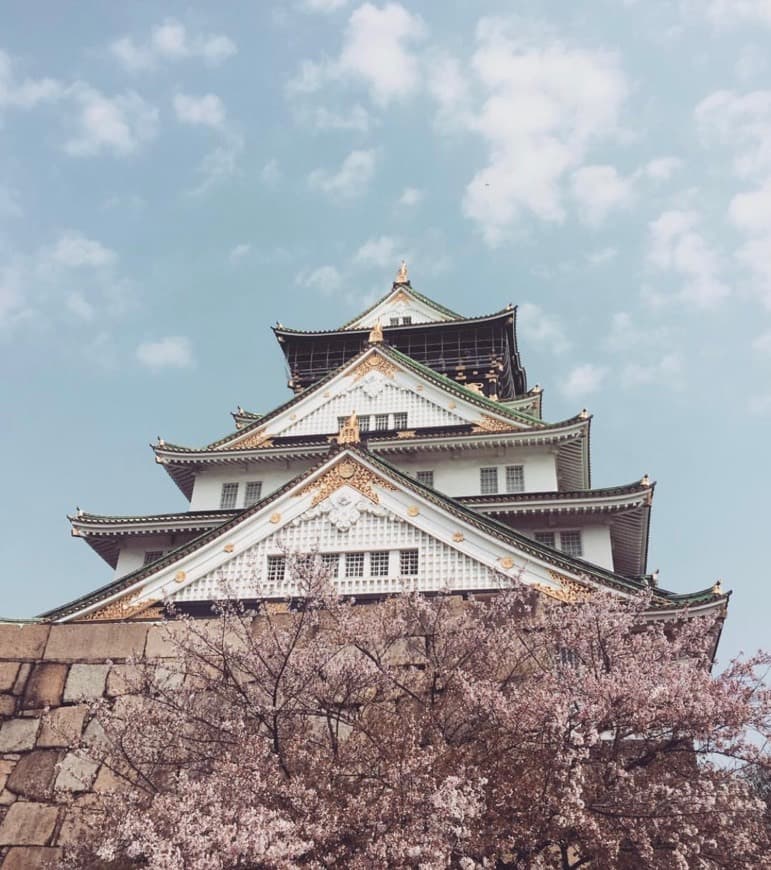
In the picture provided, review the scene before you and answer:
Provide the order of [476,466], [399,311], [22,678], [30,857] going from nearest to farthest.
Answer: [30,857]
[22,678]
[476,466]
[399,311]

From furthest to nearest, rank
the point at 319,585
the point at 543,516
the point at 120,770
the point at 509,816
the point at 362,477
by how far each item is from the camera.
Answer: the point at 543,516, the point at 362,477, the point at 120,770, the point at 319,585, the point at 509,816

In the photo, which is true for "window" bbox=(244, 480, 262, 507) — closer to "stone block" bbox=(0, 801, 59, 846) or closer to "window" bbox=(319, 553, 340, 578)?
"window" bbox=(319, 553, 340, 578)

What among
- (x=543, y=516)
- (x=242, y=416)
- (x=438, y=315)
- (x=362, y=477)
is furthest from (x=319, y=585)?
(x=438, y=315)

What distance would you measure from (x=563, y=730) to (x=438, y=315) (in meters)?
25.6

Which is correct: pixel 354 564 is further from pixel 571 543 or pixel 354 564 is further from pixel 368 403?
pixel 368 403


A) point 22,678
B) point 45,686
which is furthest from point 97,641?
point 22,678

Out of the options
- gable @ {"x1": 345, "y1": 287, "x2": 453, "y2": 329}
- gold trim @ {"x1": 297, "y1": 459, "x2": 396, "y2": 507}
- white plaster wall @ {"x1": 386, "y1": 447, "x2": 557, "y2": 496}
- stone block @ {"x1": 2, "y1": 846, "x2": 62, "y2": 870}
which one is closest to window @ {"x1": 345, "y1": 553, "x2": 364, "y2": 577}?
gold trim @ {"x1": 297, "y1": 459, "x2": 396, "y2": 507}

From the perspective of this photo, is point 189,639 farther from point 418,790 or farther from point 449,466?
point 449,466

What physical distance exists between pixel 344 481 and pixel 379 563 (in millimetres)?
1817

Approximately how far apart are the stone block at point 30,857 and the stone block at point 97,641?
2.84 metres

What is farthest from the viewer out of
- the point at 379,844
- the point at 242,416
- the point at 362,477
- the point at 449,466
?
the point at 242,416

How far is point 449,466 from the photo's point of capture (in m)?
24.3

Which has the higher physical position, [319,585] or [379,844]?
[319,585]

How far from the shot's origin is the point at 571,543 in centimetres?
2148
